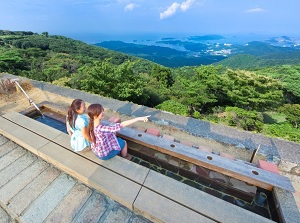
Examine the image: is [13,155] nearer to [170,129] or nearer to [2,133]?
[2,133]

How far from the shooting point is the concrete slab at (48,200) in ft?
5.70

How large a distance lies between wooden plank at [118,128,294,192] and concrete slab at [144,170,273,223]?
409 mm

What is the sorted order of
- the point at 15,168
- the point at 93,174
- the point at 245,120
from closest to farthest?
the point at 93,174 < the point at 15,168 < the point at 245,120

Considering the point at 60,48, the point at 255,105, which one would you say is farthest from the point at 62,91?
the point at 60,48

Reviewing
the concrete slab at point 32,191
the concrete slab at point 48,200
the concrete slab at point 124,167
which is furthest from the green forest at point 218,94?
the concrete slab at point 32,191

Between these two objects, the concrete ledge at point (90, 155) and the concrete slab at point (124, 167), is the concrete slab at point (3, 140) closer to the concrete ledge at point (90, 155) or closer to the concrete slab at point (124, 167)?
the concrete ledge at point (90, 155)

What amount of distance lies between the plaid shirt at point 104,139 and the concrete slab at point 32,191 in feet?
2.08

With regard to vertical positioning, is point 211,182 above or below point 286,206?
below

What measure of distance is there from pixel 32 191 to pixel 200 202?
1830 mm

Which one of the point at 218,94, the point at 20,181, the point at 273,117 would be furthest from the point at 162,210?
the point at 273,117

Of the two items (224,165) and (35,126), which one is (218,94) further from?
(35,126)

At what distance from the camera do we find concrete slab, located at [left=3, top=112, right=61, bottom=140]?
8.36ft

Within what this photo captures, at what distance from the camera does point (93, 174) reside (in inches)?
76.4

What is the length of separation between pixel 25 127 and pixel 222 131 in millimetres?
3268
